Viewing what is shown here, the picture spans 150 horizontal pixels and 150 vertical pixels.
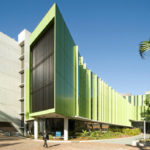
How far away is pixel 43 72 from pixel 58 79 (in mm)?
3758

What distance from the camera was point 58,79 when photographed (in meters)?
22.0

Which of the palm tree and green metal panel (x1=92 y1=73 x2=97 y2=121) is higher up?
the palm tree

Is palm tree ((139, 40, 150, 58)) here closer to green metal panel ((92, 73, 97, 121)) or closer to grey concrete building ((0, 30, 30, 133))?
green metal panel ((92, 73, 97, 121))

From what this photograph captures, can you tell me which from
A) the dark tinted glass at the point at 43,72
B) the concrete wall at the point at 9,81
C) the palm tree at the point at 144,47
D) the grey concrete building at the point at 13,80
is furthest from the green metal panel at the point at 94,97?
the palm tree at the point at 144,47

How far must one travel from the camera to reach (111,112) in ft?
140

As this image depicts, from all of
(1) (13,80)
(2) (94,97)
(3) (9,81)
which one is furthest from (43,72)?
(1) (13,80)

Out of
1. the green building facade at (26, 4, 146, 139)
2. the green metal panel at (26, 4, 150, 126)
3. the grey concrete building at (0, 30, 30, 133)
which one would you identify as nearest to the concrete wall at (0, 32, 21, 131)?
the grey concrete building at (0, 30, 30, 133)

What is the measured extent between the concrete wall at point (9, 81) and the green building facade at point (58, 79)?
2304cm

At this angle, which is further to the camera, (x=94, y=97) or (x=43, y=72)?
(x=94, y=97)

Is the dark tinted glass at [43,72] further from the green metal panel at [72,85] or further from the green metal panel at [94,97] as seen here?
the green metal panel at [94,97]

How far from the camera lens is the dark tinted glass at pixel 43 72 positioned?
891 inches

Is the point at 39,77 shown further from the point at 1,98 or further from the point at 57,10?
the point at 1,98

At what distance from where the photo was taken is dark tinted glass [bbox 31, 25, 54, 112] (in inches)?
891

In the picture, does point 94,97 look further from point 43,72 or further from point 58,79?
point 58,79
